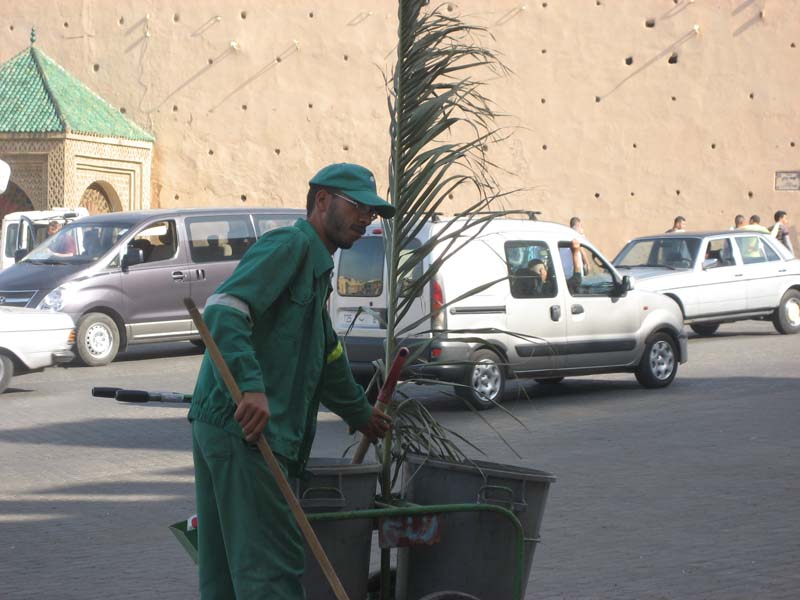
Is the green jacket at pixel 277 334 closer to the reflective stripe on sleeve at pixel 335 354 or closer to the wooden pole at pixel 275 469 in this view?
the wooden pole at pixel 275 469

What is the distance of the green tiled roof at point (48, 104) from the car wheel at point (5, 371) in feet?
57.6

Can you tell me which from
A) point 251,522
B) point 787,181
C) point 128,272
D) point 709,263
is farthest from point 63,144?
point 251,522

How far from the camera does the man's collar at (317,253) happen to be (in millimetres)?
3926

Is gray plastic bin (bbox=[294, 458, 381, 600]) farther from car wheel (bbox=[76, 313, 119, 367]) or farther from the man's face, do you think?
car wheel (bbox=[76, 313, 119, 367])

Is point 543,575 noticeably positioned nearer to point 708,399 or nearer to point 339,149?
point 708,399

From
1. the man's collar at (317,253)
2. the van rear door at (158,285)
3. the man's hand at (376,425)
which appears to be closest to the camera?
the man's collar at (317,253)

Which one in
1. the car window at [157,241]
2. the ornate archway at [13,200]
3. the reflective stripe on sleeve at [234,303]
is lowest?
the reflective stripe on sleeve at [234,303]

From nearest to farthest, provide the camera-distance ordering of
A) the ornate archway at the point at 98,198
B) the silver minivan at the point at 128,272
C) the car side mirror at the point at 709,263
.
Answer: the silver minivan at the point at 128,272 < the car side mirror at the point at 709,263 < the ornate archway at the point at 98,198

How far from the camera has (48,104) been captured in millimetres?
31703

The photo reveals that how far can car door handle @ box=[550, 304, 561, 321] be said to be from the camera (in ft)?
42.4

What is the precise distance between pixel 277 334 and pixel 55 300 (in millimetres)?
13630

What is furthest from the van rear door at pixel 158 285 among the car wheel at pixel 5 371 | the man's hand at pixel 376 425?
the man's hand at pixel 376 425

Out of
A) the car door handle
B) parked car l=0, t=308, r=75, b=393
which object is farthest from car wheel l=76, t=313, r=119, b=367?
the car door handle

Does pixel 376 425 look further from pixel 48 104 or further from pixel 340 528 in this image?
pixel 48 104
